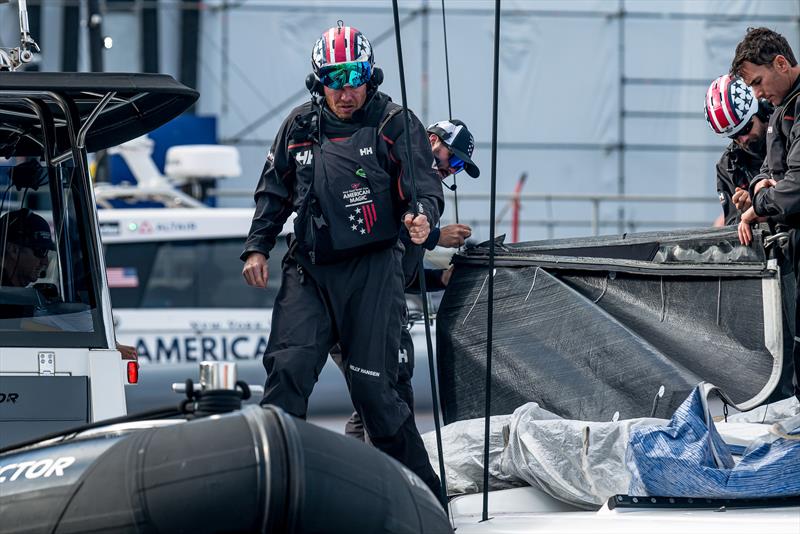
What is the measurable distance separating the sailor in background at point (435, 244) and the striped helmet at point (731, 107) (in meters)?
1.05

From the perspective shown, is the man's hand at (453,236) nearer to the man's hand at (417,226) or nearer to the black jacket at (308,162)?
the black jacket at (308,162)

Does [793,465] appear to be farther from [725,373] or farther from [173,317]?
[173,317]

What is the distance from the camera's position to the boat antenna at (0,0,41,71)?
16.3 feet

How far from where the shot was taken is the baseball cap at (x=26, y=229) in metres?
4.93

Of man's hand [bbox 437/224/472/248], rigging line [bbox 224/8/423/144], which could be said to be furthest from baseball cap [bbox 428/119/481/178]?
rigging line [bbox 224/8/423/144]

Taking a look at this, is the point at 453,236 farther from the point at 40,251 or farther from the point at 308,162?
the point at 40,251

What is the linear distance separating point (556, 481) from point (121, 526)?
6.42ft

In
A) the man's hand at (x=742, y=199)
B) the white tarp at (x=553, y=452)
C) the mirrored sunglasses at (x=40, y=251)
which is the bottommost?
the white tarp at (x=553, y=452)

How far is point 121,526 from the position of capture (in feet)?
9.84

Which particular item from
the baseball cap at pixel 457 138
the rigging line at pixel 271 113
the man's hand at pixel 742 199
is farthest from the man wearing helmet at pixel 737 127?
the rigging line at pixel 271 113

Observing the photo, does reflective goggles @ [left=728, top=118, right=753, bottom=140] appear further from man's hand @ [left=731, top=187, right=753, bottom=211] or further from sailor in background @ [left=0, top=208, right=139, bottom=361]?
sailor in background @ [left=0, top=208, right=139, bottom=361]

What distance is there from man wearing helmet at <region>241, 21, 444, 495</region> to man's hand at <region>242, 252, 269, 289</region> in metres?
0.12

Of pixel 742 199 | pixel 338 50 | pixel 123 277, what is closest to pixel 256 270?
pixel 338 50

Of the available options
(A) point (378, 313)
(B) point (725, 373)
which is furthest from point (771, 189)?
(A) point (378, 313)
